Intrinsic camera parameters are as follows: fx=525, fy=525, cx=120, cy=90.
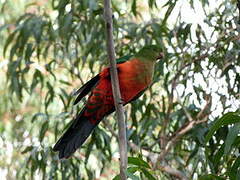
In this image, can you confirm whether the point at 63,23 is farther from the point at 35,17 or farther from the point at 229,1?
the point at 229,1

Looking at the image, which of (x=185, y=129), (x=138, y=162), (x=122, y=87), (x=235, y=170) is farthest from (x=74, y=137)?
(x=235, y=170)

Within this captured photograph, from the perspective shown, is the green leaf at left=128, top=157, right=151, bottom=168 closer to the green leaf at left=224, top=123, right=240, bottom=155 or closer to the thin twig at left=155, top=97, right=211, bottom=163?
the green leaf at left=224, top=123, right=240, bottom=155

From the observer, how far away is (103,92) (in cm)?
312

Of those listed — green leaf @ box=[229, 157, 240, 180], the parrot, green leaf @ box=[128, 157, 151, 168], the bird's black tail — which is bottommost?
green leaf @ box=[229, 157, 240, 180]

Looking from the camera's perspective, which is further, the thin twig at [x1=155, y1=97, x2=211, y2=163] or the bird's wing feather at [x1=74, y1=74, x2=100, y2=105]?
the thin twig at [x1=155, y1=97, x2=211, y2=163]

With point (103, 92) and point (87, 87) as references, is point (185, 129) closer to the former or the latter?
point (103, 92)

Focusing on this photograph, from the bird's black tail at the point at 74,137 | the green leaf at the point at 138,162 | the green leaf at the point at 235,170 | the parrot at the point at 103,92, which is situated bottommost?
the green leaf at the point at 235,170

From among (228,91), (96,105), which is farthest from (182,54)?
(96,105)

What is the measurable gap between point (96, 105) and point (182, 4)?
779 mm

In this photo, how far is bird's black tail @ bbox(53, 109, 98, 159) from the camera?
9.68 ft

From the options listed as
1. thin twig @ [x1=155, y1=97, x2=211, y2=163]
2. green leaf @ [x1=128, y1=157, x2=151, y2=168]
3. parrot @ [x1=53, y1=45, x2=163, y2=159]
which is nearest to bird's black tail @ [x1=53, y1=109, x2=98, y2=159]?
parrot @ [x1=53, y1=45, x2=163, y2=159]

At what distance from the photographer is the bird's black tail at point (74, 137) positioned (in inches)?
116

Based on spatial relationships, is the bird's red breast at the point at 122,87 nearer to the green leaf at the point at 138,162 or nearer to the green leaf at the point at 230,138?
the green leaf at the point at 138,162

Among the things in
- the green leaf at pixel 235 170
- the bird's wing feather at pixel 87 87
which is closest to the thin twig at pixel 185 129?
the bird's wing feather at pixel 87 87
